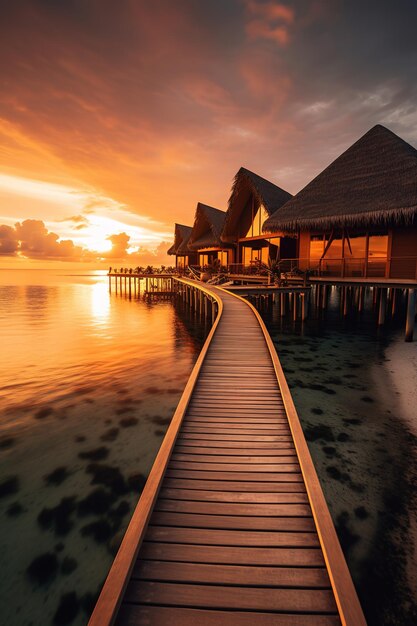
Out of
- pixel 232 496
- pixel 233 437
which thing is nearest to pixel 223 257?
pixel 233 437

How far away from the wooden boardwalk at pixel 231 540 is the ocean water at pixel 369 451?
1.16 metres

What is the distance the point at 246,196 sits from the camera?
68.3 ft

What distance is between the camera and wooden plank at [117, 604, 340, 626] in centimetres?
186

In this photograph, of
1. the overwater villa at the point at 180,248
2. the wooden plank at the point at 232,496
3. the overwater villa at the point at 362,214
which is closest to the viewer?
the wooden plank at the point at 232,496

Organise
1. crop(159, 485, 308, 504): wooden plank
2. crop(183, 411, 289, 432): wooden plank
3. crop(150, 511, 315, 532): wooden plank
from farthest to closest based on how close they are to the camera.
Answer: crop(183, 411, 289, 432): wooden plank < crop(159, 485, 308, 504): wooden plank < crop(150, 511, 315, 532): wooden plank

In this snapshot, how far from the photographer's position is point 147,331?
54.2 ft

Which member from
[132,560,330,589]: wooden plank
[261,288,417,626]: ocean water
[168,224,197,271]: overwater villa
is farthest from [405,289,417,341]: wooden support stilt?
[168,224,197,271]: overwater villa

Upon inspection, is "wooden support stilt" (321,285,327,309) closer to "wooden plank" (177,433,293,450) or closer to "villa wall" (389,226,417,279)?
"villa wall" (389,226,417,279)

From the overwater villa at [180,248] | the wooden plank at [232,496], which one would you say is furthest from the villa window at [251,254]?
the wooden plank at [232,496]

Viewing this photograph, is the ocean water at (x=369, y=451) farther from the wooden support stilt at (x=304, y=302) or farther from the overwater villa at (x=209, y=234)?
the overwater villa at (x=209, y=234)

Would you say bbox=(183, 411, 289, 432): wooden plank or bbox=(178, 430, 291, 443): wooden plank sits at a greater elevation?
bbox=(183, 411, 289, 432): wooden plank

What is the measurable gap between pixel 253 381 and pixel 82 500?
3085 millimetres

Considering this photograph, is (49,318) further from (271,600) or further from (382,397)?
(271,600)

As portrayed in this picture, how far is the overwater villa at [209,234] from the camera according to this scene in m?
25.7
